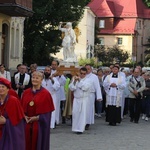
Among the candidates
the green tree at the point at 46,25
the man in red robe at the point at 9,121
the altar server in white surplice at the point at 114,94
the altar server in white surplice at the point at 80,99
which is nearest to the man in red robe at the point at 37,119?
the man in red robe at the point at 9,121

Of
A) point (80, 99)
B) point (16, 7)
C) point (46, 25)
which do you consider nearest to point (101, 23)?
point (46, 25)

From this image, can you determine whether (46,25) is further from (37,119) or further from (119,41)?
(119,41)

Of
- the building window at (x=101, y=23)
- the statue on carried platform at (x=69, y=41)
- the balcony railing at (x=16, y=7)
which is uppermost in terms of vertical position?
the building window at (x=101, y=23)

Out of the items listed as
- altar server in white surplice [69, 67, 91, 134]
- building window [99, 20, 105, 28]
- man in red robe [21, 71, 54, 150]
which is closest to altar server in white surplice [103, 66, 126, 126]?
altar server in white surplice [69, 67, 91, 134]

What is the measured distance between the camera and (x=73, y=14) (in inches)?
1455

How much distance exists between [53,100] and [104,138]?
7.50 feet

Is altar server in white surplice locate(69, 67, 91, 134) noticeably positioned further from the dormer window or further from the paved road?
the dormer window

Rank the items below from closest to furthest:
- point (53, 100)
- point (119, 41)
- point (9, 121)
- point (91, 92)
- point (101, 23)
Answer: point (9, 121) → point (53, 100) → point (91, 92) → point (119, 41) → point (101, 23)

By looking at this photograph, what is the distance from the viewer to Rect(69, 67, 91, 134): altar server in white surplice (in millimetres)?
13961

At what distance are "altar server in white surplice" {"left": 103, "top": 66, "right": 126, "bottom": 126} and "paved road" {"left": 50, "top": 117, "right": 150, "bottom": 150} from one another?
317 millimetres

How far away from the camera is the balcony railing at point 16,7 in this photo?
2228 centimetres

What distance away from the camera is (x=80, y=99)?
14242 mm

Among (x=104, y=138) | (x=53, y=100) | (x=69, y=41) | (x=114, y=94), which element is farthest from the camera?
Answer: (x=69, y=41)

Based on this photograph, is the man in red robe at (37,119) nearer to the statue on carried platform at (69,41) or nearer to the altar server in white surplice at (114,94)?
the altar server in white surplice at (114,94)
